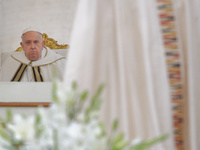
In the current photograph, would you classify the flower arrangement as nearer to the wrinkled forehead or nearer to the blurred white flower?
the blurred white flower

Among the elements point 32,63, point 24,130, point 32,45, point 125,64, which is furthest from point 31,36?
point 24,130

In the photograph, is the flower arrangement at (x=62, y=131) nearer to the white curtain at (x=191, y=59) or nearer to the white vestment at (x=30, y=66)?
the white curtain at (x=191, y=59)

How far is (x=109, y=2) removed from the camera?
0.99m

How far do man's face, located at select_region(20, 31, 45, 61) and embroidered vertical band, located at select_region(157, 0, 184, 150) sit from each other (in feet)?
13.4

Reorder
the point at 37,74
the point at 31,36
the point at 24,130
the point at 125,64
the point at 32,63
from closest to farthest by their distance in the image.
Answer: the point at 24,130 → the point at 125,64 → the point at 37,74 → the point at 32,63 → the point at 31,36

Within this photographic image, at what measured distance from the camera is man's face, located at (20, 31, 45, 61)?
195 inches

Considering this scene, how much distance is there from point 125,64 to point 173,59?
0.47 ft

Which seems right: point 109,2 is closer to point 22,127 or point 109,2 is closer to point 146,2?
point 146,2

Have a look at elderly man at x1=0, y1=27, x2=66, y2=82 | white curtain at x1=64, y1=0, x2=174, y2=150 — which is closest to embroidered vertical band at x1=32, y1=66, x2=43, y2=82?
elderly man at x1=0, y1=27, x2=66, y2=82

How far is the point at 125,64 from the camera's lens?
0.97m

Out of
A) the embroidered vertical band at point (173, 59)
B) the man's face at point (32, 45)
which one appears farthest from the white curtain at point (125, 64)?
the man's face at point (32, 45)

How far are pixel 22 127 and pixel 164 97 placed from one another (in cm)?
48

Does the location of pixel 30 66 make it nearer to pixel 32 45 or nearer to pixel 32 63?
pixel 32 63

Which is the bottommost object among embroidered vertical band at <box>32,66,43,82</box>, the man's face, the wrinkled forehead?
embroidered vertical band at <box>32,66,43,82</box>
